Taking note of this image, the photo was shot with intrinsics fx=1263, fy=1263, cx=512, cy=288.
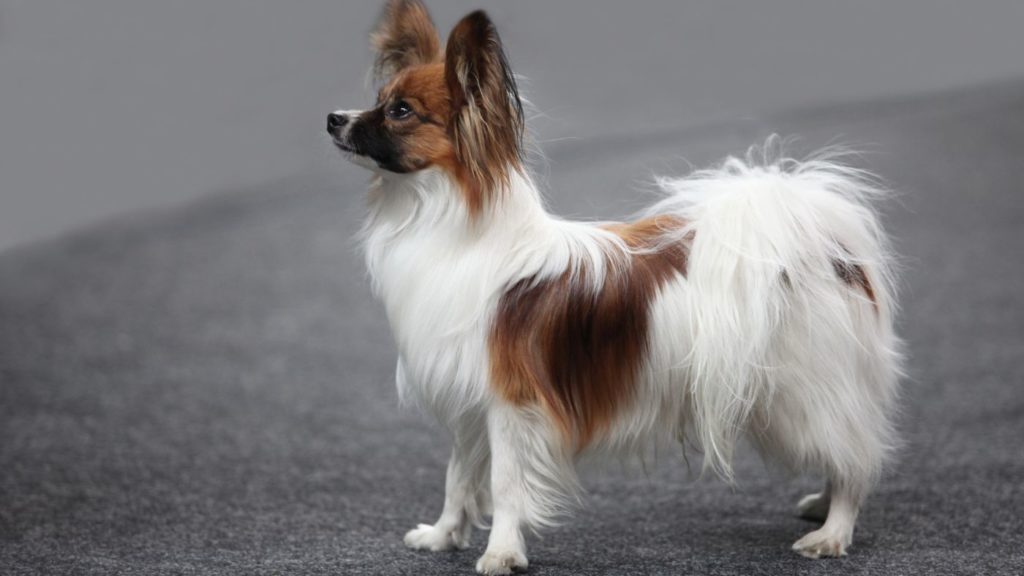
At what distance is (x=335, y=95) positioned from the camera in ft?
27.3

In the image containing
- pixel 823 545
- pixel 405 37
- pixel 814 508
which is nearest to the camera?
pixel 405 37

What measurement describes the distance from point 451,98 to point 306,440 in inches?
87.8

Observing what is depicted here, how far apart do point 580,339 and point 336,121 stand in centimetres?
83

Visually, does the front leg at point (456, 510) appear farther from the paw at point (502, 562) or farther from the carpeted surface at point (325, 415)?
the paw at point (502, 562)

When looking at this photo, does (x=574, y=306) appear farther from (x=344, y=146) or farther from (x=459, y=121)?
(x=344, y=146)

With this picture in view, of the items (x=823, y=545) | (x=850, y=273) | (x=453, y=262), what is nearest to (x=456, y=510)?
(x=453, y=262)

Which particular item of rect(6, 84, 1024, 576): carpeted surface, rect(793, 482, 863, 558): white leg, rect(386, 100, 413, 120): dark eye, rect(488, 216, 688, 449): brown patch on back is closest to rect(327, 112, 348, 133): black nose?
rect(386, 100, 413, 120): dark eye

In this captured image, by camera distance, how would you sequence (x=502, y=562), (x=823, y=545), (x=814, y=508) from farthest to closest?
(x=814, y=508), (x=823, y=545), (x=502, y=562)

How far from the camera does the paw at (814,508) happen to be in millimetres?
3873

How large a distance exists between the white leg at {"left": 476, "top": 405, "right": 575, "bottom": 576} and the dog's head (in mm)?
570

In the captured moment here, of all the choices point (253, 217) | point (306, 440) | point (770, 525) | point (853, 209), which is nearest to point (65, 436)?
point (306, 440)

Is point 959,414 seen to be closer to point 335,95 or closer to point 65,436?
point 65,436

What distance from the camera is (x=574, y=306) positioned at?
3240 millimetres

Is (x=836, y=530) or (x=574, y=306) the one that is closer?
(x=574, y=306)
